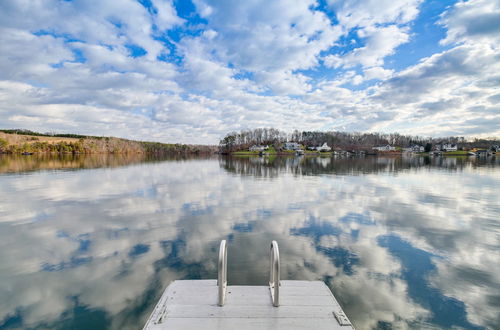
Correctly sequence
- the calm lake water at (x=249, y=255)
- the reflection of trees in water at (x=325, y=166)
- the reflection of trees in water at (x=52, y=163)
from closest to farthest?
1. the calm lake water at (x=249, y=255)
2. the reflection of trees in water at (x=325, y=166)
3. the reflection of trees in water at (x=52, y=163)

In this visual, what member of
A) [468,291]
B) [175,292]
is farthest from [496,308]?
[175,292]

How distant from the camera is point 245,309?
534 centimetres

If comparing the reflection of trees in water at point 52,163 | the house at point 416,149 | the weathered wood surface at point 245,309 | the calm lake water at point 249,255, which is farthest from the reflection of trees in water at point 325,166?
the house at point 416,149

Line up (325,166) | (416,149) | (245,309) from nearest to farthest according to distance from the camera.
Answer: (245,309) → (325,166) → (416,149)

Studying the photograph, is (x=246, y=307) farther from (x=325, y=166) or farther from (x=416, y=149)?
(x=416, y=149)

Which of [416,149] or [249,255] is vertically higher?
[416,149]

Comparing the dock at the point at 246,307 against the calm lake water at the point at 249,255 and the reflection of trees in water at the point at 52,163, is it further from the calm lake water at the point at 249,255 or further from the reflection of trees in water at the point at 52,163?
the reflection of trees in water at the point at 52,163

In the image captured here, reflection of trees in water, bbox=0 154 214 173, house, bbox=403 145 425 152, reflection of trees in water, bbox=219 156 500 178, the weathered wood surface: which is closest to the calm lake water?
the weathered wood surface

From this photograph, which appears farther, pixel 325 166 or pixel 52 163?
pixel 52 163

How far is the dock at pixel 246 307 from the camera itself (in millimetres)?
4859

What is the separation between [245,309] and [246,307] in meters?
0.07

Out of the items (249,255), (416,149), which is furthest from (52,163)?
(416,149)

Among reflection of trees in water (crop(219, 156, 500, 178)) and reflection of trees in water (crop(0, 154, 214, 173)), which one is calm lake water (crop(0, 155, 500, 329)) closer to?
reflection of trees in water (crop(219, 156, 500, 178))

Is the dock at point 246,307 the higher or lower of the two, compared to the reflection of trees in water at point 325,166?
higher
